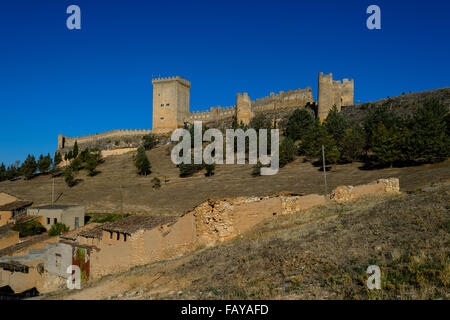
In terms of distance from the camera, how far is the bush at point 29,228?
27.5 meters

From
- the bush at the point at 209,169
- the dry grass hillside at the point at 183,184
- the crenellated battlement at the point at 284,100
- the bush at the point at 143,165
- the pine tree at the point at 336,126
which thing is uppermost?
the crenellated battlement at the point at 284,100

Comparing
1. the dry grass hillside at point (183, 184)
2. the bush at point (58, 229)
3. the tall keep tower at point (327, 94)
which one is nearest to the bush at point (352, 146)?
the dry grass hillside at point (183, 184)

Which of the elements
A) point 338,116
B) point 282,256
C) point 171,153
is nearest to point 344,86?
point 338,116

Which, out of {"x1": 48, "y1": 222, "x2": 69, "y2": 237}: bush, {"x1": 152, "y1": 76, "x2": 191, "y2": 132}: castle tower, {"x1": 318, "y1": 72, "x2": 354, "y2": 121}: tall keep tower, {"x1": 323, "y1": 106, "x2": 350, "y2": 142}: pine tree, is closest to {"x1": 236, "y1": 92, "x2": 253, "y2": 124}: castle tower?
{"x1": 318, "y1": 72, "x2": 354, "y2": 121}: tall keep tower

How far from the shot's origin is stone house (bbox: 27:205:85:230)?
28953mm

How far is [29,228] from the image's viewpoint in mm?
28000

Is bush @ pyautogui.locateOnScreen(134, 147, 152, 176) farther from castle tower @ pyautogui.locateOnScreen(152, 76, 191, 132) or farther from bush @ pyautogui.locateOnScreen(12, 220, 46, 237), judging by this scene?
castle tower @ pyautogui.locateOnScreen(152, 76, 191, 132)

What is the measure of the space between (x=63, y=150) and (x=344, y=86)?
59578mm

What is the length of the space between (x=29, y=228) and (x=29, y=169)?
31.7 m

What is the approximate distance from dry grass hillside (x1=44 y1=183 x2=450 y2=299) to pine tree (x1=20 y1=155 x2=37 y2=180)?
2053 inches

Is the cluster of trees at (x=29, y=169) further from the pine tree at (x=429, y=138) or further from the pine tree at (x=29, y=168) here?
the pine tree at (x=429, y=138)

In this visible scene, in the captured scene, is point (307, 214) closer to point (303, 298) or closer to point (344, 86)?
point (303, 298)

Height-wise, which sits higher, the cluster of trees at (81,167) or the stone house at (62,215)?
the cluster of trees at (81,167)

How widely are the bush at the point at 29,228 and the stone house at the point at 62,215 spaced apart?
80 centimetres
